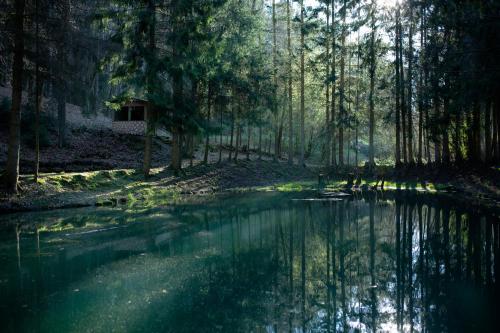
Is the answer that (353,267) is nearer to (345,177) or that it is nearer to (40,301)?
(40,301)

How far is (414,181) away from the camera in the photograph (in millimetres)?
28531

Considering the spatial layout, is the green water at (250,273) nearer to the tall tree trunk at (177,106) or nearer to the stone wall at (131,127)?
the tall tree trunk at (177,106)

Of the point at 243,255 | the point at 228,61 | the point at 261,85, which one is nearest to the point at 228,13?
the point at 228,61

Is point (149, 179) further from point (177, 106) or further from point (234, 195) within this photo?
point (234, 195)

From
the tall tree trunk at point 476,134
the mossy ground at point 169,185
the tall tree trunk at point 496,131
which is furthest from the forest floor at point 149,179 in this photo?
the tall tree trunk at point 496,131

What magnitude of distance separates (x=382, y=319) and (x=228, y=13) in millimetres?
27270

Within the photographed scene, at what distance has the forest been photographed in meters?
7.46

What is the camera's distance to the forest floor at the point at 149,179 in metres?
19.2

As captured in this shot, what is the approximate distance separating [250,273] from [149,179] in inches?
653

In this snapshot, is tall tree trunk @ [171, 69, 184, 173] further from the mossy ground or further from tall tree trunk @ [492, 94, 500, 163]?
tall tree trunk @ [492, 94, 500, 163]

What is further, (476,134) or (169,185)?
(476,134)

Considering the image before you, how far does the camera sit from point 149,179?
2472cm

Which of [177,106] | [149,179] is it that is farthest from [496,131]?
[149,179]

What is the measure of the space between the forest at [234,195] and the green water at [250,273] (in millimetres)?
56
